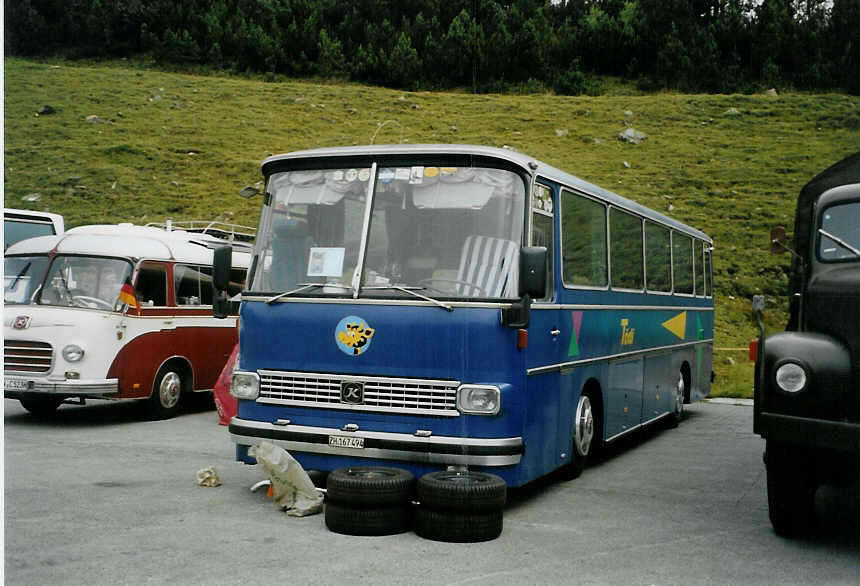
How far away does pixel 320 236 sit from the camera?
316 inches

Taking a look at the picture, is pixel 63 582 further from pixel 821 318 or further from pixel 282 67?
pixel 282 67

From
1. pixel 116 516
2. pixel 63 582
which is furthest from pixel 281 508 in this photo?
pixel 63 582

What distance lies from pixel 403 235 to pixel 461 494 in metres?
2.18

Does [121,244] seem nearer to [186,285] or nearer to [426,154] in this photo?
[186,285]

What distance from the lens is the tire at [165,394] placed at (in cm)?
1359

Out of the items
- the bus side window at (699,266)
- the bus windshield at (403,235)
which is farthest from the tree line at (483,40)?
the bus windshield at (403,235)

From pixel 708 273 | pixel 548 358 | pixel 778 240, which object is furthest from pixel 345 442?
pixel 708 273

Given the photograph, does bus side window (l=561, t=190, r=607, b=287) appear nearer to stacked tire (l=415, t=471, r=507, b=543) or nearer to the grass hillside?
stacked tire (l=415, t=471, r=507, b=543)

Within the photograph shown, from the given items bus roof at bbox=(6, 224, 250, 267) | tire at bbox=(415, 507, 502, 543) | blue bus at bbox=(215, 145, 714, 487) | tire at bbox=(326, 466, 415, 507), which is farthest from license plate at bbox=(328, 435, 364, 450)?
bus roof at bbox=(6, 224, 250, 267)

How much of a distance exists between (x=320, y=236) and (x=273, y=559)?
9.45ft

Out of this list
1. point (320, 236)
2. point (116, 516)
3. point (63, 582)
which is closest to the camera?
point (63, 582)

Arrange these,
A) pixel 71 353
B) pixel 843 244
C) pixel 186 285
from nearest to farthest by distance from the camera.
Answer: pixel 843 244
pixel 71 353
pixel 186 285

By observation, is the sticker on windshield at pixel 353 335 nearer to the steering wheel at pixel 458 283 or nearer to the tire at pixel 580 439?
the steering wheel at pixel 458 283

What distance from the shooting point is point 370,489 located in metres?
6.85
